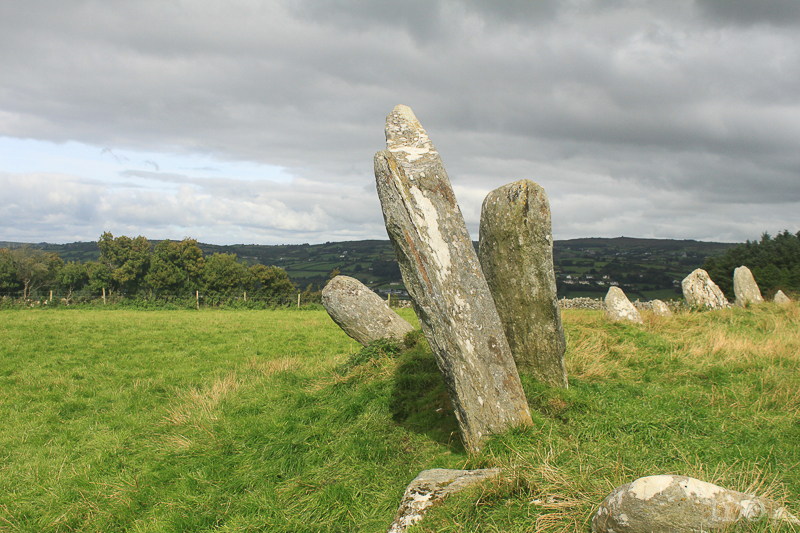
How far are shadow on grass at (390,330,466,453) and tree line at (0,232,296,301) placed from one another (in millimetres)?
37636

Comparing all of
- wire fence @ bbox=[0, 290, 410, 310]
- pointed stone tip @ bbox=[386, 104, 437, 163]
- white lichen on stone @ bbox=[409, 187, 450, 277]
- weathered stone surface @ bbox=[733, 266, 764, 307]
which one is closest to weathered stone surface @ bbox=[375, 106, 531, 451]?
white lichen on stone @ bbox=[409, 187, 450, 277]

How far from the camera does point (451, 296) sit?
5.54 m

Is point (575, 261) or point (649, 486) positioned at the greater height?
point (575, 261)

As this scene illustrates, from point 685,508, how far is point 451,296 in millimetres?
3174

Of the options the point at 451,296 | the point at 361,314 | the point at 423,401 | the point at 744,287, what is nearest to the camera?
the point at 451,296

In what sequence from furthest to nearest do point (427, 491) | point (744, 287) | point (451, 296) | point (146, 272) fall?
point (146, 272)
point (744, 287)
point (451, 296)
point (427, 491)

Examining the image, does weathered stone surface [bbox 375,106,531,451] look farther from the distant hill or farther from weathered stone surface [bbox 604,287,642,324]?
the distant hill

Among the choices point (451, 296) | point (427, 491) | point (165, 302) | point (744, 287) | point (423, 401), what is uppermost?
point (451, 296)

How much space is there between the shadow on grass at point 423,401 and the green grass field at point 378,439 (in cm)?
4

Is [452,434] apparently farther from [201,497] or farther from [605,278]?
[605,278]

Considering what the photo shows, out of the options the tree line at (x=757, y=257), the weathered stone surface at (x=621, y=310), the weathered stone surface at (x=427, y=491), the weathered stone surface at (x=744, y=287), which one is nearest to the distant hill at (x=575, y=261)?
the tree line at (x=757, y=257)

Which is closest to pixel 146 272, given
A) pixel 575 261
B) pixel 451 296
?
pixel 451 296

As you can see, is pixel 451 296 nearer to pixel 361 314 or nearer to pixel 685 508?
pixel 685 508

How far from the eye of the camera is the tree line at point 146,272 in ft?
147
